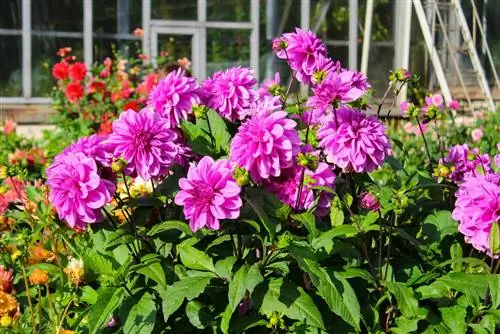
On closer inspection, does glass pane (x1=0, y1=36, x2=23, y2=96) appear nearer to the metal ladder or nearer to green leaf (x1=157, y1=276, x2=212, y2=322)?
the metal ladder

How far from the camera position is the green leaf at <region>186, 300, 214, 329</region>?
1.74m

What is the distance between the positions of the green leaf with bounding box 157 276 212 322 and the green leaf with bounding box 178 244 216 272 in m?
0.04

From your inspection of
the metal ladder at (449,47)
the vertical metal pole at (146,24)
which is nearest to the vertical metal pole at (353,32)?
the metal ladder at (449,47)

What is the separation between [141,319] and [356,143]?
1.83ft

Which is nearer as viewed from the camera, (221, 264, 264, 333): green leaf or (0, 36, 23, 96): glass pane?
(221, 264, 264, 333): green leaf

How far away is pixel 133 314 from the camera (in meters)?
1.72

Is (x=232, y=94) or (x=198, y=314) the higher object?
(x=232, y=94)

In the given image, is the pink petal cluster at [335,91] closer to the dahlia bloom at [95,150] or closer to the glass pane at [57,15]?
the dahlia bloom at [95,150]

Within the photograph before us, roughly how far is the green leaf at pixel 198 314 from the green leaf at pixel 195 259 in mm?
74

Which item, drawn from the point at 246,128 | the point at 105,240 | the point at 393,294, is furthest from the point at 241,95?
the point at 393,294

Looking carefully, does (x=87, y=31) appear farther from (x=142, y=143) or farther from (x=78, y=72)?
(x=142, y=143)

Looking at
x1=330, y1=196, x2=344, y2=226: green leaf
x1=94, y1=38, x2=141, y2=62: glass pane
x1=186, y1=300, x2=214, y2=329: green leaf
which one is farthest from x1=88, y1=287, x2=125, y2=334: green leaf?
x1=94, y1=38, x2=141, y2=62: glass pane

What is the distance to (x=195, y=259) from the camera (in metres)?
1.77

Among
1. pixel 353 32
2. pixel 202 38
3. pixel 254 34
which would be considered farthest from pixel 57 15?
pixel 353 32
